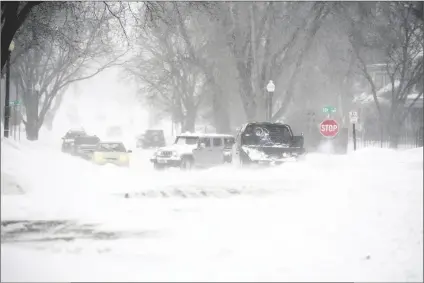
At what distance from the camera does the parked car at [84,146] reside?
32641 mm

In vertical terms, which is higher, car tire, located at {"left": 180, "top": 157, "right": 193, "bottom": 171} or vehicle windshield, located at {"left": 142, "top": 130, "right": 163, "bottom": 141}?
vehicle windshield, located at {"left": 142, "top": 130, "right": 163, "bottom": 141}

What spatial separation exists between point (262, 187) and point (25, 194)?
19.6ft

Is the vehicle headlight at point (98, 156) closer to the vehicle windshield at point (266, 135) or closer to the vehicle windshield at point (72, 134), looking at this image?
the vehicle windshield at point (266, 135)

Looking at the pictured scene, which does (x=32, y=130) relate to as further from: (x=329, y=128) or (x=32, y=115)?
(x=329, y=128)

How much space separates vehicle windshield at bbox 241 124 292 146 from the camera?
22109mm

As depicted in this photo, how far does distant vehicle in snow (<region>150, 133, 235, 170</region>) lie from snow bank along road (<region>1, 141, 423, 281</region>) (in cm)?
926

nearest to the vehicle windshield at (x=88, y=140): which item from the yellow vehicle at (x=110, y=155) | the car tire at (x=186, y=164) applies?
the yellow vehicle at (x=110, y=155)

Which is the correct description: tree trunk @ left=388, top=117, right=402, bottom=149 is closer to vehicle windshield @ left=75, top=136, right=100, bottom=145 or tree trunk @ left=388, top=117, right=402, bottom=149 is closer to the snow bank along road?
vehicle windshield @ left=75, top=136, right=100, bottom=145

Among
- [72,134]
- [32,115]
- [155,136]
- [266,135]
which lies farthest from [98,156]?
[155,136]

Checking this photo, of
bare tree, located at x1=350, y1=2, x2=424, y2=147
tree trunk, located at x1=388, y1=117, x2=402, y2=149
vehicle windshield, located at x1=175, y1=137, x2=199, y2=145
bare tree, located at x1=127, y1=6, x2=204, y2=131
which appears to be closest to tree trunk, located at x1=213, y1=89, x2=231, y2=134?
→ bare tree, located at x1=127, y1=6, x2=204, y2=131

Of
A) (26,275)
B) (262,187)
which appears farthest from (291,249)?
(262,187)

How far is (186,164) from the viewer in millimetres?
23859

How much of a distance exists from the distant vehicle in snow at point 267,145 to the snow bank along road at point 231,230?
18.6 ft

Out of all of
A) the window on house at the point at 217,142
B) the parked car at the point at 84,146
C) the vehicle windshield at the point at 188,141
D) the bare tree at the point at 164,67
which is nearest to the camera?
the vehicle windshield at the point at 188,141
